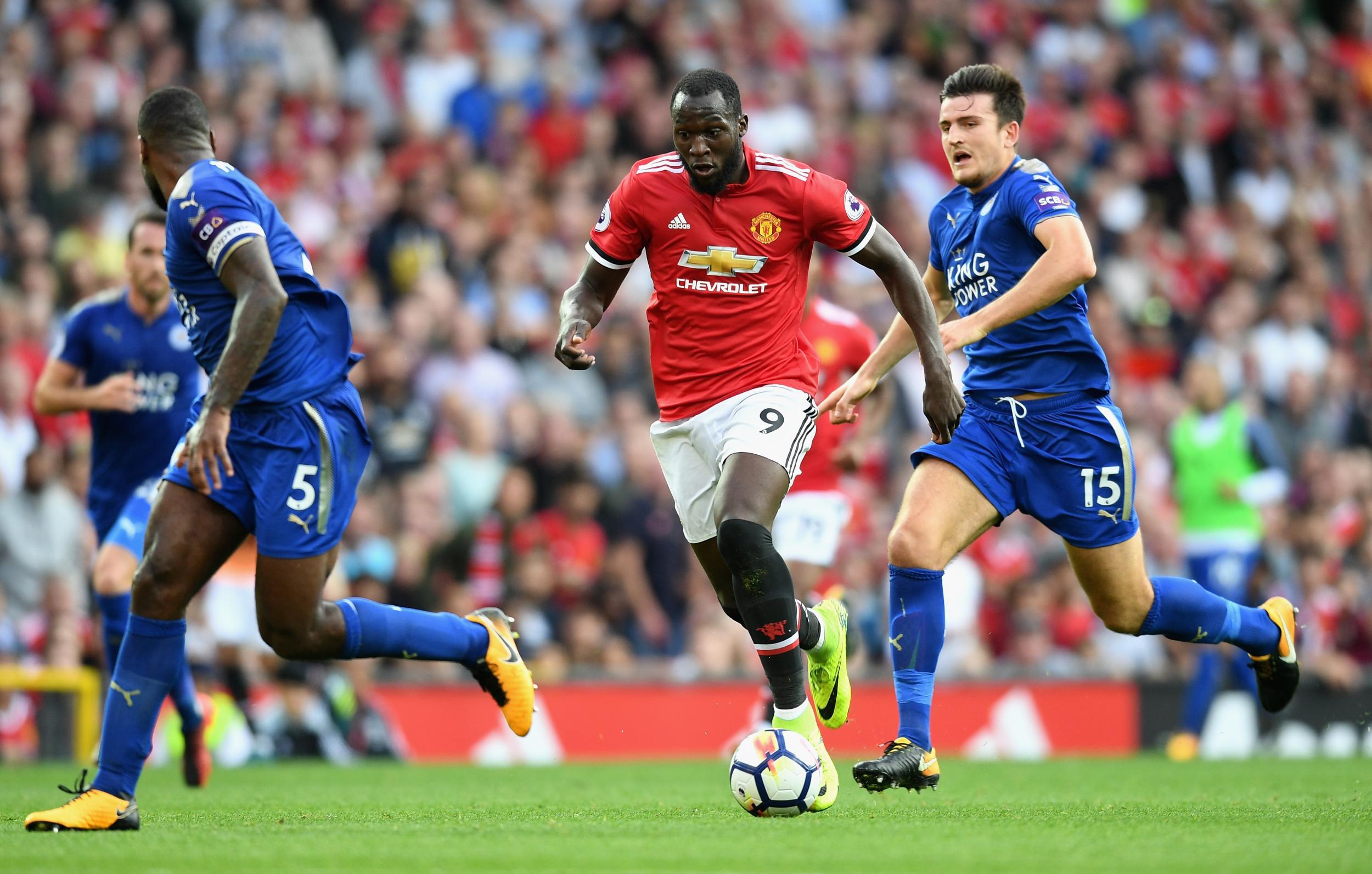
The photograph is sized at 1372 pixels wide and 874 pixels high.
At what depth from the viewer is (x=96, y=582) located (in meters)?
8.28

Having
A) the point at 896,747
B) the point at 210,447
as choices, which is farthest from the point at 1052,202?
the point at 210,447

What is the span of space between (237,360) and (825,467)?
4.37 meters

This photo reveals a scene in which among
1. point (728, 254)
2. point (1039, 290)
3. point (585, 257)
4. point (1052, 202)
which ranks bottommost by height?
point (1039, 290)

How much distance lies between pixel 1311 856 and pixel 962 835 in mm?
1072

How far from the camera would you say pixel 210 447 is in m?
5.52

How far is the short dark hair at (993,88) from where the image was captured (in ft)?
22.8

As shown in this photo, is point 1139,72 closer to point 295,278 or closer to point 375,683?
point 375,683

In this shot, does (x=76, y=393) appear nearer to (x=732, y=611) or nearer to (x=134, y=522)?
(x=134, y=522)

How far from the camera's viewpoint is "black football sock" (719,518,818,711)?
6.07 meters

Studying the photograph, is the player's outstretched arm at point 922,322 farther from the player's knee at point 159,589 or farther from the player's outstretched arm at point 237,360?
the player's knee at point 159,589

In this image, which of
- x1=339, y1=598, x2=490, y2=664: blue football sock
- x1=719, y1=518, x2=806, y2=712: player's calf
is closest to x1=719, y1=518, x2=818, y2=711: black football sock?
x1=719, y1=518, x2=806, y2=712: player's calf

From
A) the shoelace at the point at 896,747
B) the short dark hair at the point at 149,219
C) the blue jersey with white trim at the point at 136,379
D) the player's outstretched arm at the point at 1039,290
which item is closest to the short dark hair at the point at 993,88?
the player's outstretched arm at the point at 1039,290

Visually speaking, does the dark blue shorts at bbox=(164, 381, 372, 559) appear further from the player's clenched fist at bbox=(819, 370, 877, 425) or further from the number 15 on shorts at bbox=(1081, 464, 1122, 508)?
the number 15 on shorts at bbox=(1081, 464, 1122, 508)

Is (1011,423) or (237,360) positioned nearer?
(237,360)
